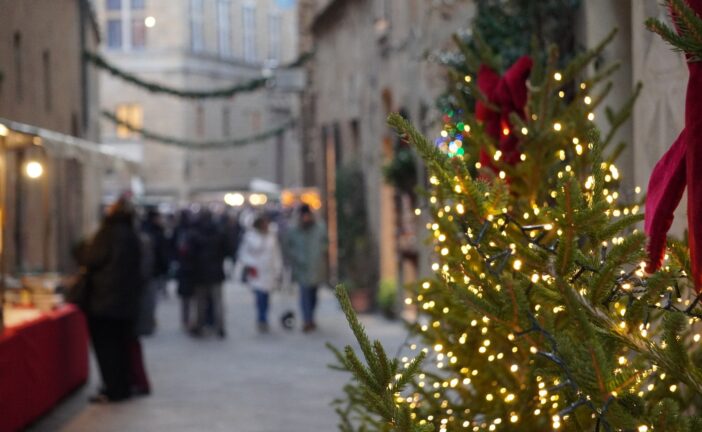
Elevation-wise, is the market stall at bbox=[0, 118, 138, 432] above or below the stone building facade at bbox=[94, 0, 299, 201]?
below

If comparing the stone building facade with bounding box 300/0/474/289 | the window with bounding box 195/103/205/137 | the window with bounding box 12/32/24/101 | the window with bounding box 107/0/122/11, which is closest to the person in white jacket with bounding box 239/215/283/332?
the stone building facade with bounding box 300/0/474/289

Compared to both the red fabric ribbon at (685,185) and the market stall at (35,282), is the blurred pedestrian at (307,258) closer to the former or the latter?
the market stall at (35,282)

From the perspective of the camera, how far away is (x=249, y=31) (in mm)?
57312

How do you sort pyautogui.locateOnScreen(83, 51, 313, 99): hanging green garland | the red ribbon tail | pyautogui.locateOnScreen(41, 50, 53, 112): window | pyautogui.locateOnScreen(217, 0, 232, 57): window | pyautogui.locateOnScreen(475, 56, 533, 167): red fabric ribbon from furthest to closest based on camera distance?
pyautogui.locateOnScreen(217, 0, 232, 57): window, pyautogui.locateOnScreen(83, 51, 313, 99): hanging green garland, pyautogui.locateOnScreen(41, 50, 53, 112): window, pyautogui.locateOnScreen(475, 56, 533, 167): red fabric ribbon, the red ribbon tail

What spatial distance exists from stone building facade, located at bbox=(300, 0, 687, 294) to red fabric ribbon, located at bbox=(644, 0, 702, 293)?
3240mm

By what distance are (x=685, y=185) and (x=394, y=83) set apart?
56.7 ft

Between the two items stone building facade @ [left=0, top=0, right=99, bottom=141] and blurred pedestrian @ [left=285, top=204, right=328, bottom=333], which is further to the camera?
blurred pedestrian @ [left=285, top=204, right=328, bottom=333]

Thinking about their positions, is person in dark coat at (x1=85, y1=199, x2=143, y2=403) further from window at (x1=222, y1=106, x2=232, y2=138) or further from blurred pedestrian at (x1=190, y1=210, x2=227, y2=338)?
window at (x1=222, y1=106, x2=232, y2=138)

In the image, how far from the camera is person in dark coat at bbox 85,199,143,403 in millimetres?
11688

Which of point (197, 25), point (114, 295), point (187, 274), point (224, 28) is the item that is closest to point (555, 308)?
point (114, 295)

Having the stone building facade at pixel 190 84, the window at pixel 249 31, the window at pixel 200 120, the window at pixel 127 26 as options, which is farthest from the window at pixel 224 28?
the window at pixel 127 26

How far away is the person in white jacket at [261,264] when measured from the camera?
19.2 metres

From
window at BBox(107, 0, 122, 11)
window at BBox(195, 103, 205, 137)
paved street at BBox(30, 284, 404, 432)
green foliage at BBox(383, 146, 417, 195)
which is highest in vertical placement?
window at BBox(107, 0, 122, 11)

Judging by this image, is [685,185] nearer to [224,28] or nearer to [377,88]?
[377,88]
